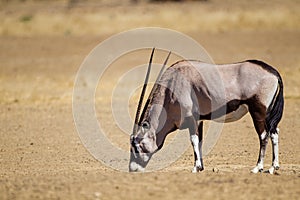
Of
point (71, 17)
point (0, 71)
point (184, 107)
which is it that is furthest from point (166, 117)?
point (71, 17)

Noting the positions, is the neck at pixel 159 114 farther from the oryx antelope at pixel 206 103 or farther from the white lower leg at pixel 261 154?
the white lower leg at pixel 261 154

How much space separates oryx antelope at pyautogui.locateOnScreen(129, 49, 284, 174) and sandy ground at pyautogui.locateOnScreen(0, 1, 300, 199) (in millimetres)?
579

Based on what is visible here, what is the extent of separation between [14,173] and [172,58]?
16.0 metres

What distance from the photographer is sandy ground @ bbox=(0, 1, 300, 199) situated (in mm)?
8836

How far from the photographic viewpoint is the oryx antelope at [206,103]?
35.8ft

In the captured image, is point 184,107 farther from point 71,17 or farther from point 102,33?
point 71,17

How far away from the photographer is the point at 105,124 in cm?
1678

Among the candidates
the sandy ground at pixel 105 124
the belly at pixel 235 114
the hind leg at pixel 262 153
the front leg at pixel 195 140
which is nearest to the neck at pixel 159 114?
the front leg at pixel 195 140

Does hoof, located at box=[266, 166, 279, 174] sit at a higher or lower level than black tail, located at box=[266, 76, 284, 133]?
lower

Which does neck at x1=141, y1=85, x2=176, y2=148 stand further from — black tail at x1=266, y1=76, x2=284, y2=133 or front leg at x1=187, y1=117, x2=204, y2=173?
black tail at x1=266, y1=76, x2=284, y2=133

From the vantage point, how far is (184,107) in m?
10.9

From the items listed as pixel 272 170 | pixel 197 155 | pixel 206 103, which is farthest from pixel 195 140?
pixel 272 170

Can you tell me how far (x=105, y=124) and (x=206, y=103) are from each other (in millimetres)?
6023

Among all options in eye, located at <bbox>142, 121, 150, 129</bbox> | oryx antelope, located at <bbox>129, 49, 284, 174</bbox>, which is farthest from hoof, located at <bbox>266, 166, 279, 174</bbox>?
eye, located at <bbox>142, 121, 150, 129</bbox>
